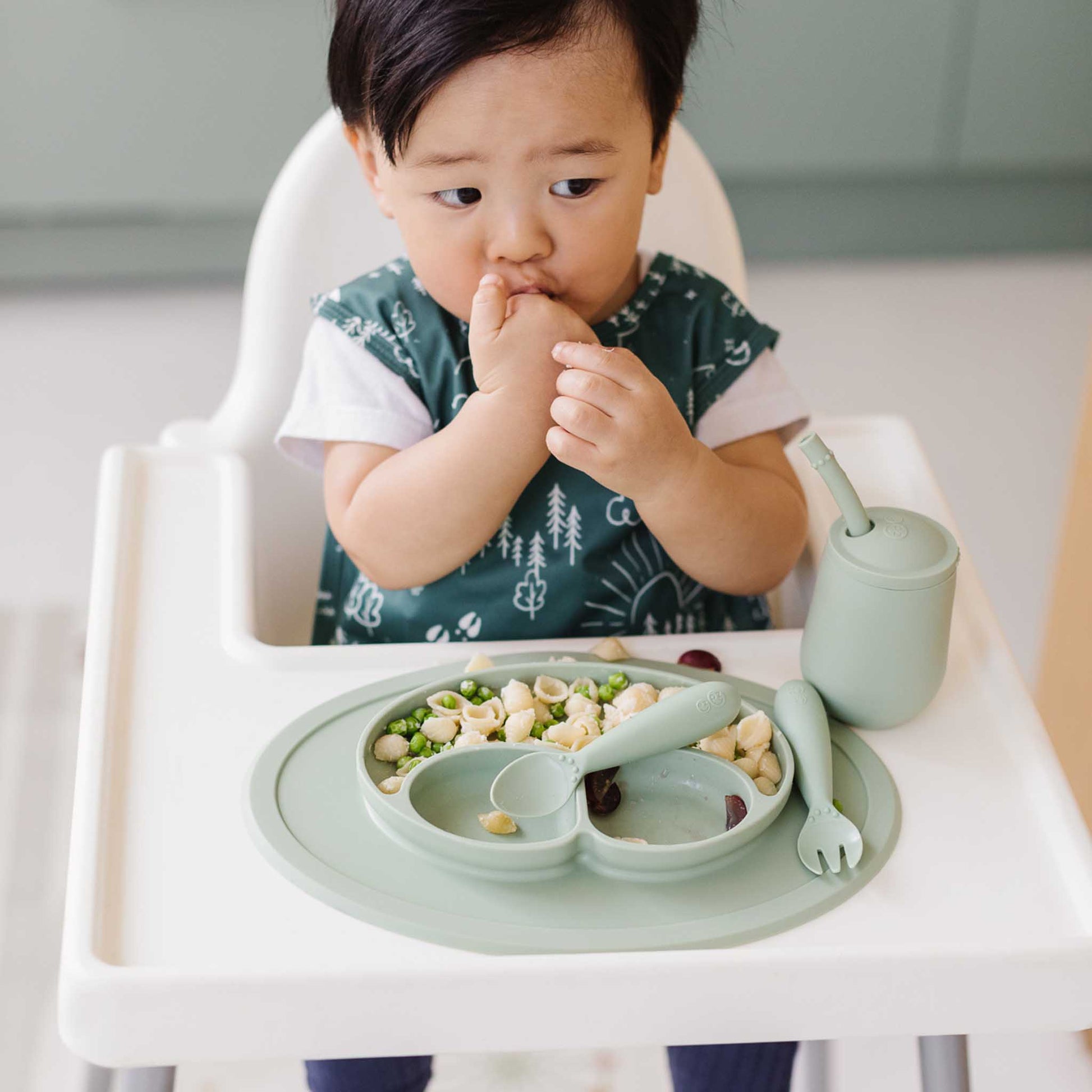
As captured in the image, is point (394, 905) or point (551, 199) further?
point (551, 199)

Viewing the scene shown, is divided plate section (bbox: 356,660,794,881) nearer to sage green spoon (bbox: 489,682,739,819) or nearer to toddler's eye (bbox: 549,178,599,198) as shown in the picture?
sage green spoon (bbox: 489,682,739,819)

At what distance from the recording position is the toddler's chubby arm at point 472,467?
0.70 meters

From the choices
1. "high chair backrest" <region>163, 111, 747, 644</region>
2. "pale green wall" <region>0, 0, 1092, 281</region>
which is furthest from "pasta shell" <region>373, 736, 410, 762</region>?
"pale green wall" <region>0, 0, 1092, 281</region>

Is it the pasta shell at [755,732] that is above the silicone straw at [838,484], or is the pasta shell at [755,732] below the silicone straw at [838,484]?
below

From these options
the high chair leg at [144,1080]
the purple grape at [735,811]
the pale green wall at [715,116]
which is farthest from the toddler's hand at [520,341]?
the pale green wall at [715,116]

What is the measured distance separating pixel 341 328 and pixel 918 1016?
0.52 meters

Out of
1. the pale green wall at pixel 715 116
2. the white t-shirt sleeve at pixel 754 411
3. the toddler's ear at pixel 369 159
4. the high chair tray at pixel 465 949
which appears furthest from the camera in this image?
the pale green wall at pixel 715 116

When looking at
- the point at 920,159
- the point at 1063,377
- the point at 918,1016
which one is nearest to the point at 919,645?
the point at 918,1016

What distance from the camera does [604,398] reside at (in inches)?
25.7

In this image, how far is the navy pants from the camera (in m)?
0.82

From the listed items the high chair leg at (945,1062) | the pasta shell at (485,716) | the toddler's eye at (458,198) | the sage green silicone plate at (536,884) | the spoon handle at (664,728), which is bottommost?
the high chair leg at (945,1062)

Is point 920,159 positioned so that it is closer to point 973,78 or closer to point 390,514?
point 973,78

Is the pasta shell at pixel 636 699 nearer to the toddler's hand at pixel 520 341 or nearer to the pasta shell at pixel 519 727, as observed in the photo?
the pasta shell at pixel 519 727

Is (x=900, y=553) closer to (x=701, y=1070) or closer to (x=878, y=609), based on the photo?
(x=878, y=609)
